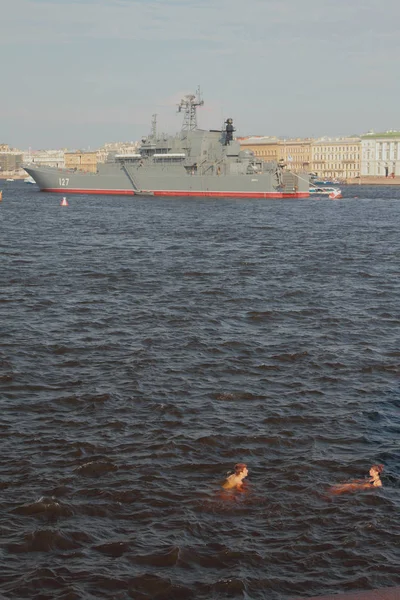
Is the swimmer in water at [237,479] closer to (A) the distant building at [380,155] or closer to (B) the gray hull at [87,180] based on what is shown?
(B) the gray hull at [87,180]

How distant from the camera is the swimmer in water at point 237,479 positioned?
10.3 metres

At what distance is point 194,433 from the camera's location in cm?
1227

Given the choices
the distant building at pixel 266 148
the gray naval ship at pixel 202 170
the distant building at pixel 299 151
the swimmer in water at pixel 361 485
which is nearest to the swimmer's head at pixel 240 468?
the swimmer in water at pixel 361 485

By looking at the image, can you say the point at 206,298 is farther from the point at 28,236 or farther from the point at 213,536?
the point at 28,236

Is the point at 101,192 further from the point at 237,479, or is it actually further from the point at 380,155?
the point at 380,155

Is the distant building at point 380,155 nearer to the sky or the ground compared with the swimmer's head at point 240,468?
nearer to the sky

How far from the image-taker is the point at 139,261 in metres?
32.1

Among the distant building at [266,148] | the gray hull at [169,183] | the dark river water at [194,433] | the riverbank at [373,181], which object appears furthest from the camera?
the distant building at [266,148]

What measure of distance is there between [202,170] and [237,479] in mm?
78713

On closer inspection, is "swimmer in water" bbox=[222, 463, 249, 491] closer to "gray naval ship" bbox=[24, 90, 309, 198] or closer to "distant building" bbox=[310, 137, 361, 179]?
"gray naval ship" bbox=[24, 90, 309, 198]

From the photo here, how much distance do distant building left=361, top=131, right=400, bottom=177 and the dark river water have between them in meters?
159

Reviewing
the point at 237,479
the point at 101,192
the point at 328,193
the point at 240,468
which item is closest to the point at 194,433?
the point at 240,468

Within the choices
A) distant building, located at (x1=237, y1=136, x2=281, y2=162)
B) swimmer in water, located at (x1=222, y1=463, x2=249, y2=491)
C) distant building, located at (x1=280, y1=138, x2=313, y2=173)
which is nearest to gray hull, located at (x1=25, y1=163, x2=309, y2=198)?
swimmer in water, located at (x1=222, y1=463, x2=249, y2=491)

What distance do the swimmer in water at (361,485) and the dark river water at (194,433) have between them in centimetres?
14
